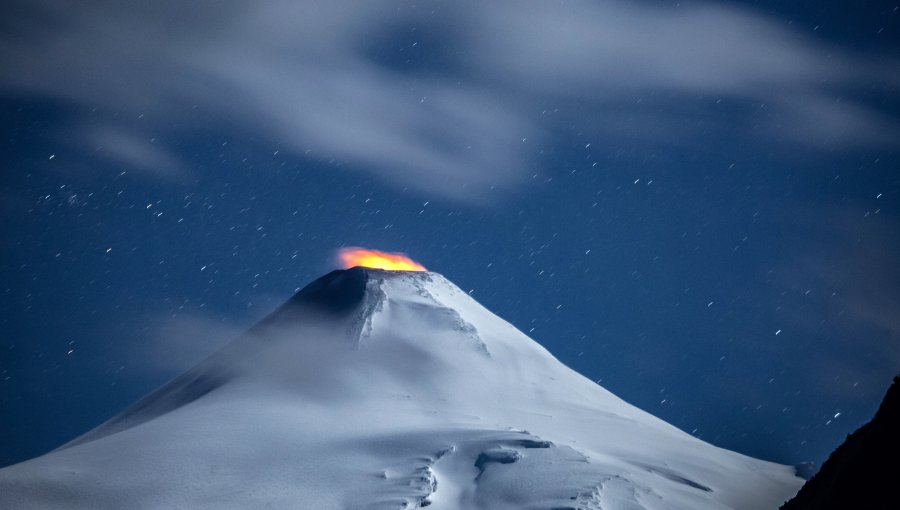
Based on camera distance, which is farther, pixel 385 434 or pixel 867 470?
pixel 385 434

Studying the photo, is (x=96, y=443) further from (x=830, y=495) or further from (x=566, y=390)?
(x=830, y=495)

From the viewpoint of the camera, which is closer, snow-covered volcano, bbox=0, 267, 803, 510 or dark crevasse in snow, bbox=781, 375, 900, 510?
dark crevasse in snow, bbox=781, 375, 900, 510

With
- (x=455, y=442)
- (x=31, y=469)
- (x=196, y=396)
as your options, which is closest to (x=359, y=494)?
(x=455, y=442)

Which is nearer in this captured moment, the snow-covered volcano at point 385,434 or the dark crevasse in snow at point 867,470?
the dark crevasse in snow at point 867,470
